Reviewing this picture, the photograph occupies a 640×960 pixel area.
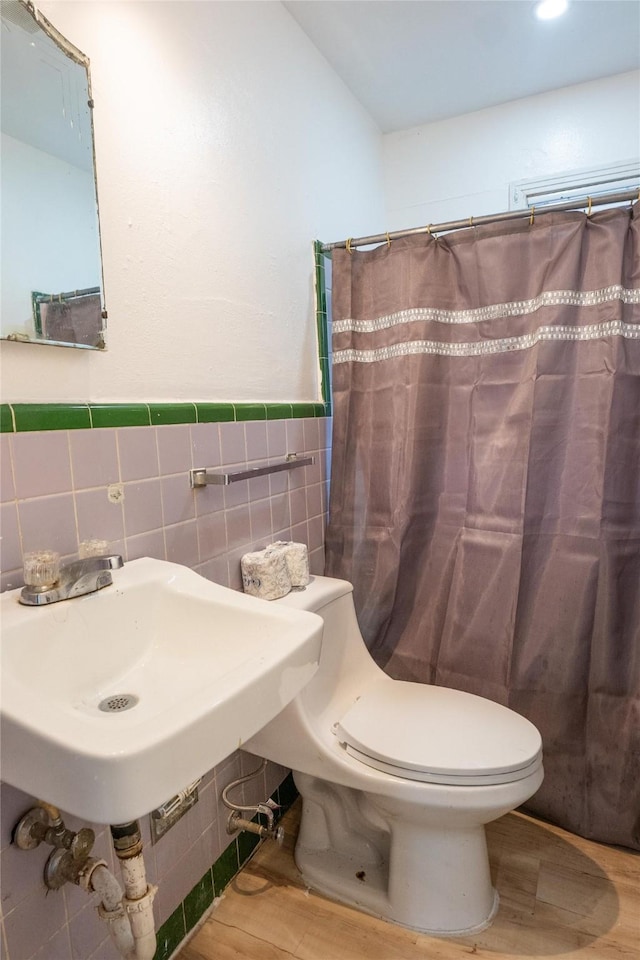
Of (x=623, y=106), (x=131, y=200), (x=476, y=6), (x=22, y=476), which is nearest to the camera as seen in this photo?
(x=22, y=476)

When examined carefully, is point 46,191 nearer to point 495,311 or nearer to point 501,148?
point 495,311

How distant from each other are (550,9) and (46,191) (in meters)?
1.58

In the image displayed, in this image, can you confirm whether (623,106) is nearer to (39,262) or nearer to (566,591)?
(566,591)

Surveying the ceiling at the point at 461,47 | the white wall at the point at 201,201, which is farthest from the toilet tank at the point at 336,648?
the ceiling at the point at 461,47

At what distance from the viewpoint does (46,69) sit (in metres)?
0.88

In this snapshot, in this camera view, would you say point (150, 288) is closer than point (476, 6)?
Yes

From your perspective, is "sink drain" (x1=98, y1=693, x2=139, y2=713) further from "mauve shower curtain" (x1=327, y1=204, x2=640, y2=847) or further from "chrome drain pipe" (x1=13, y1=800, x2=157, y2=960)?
"mauve shower curtain" (x1=327, y1=204, x2=640, y2=847)

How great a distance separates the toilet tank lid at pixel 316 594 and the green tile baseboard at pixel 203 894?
639 mm

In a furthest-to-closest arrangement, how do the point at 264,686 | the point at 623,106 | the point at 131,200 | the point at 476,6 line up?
the point at 623,106 < the point at 476,6 < the point at 131,200 < the point at 264,686

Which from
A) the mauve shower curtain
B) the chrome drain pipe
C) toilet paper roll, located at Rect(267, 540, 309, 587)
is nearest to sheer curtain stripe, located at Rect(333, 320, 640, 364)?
the mauve shower curtain

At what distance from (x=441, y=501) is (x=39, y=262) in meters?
1.17

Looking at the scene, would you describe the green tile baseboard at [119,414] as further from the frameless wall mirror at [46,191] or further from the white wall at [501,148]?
the white wall at [501,148]

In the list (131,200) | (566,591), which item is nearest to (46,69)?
(131,200)

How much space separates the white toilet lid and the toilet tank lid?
27cm
